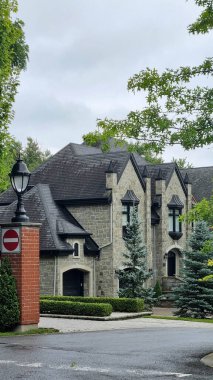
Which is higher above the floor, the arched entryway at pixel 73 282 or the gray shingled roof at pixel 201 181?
the gray shingled roof at pixel 201 181

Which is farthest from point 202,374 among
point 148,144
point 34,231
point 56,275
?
point 56,275

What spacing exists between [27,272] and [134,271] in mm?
27369

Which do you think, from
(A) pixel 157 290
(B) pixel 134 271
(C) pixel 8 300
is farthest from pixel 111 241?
(C) pixel 8 300

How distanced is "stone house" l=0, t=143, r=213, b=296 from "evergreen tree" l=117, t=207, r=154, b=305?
1324mm

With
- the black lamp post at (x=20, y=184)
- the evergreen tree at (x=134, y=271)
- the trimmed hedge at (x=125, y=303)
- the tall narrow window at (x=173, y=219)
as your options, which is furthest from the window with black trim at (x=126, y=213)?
the black lamp post at (x=20, y=184)

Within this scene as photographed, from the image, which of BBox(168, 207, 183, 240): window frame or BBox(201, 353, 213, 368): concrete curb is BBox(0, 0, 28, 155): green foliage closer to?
BBox(201, 353, 213, 368): concrete curb

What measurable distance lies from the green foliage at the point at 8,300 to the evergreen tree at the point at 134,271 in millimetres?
25905

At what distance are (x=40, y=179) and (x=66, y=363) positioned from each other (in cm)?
3974

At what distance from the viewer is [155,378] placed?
33.0 feet

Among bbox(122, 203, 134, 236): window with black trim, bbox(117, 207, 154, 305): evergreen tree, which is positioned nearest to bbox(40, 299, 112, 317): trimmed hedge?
bbox(117, 207, 154, 305): evergreen tree

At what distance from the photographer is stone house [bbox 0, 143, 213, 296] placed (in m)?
44.4

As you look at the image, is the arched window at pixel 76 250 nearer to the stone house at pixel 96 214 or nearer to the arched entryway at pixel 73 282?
the stone house at pixel 96 214

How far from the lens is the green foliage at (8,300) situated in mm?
18141

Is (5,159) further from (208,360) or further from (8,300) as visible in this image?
(208,360)
